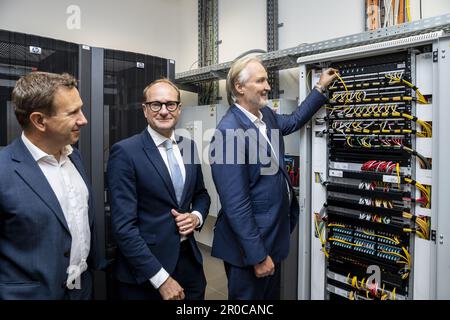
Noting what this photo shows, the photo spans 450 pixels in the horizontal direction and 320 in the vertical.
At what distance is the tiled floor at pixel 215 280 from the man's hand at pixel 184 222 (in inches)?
50.1

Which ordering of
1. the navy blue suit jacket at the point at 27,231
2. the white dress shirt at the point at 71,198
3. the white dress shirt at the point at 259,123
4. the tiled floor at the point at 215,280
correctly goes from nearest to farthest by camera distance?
the navy blue suit jacket at the point at 27,231 → the white dress shirt at the point at 71,198 → the white dress shirt at the point at 259,123 → the tiled floor at the point at 215,280

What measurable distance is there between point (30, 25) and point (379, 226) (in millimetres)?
2977

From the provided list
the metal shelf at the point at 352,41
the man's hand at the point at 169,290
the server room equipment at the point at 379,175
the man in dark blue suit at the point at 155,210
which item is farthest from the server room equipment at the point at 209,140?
the man's hand at the point at 169,290

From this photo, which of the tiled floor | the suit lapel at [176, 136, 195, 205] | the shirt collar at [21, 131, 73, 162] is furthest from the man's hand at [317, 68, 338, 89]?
the tiled floor

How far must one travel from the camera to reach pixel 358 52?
A: 1.52 m

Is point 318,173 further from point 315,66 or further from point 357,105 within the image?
point 315,66

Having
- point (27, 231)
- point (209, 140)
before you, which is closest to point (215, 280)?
point (209, 140)

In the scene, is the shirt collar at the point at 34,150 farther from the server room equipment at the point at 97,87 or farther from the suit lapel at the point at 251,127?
the server room equipment at the point at 97,87

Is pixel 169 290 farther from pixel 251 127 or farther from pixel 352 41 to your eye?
pixel 352 41

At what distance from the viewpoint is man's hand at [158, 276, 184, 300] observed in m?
1.15

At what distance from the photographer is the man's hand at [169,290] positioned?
1.15 m

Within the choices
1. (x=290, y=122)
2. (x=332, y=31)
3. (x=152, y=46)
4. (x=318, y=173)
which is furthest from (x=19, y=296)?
(x=152, y=46)

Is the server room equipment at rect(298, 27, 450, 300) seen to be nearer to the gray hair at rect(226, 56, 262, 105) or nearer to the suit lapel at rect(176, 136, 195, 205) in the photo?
the gray hair at rect(226, 56, 262, 105)

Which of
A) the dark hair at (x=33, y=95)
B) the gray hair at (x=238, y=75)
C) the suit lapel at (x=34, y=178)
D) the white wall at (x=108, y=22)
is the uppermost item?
the white wall at (x=108, y=22)
